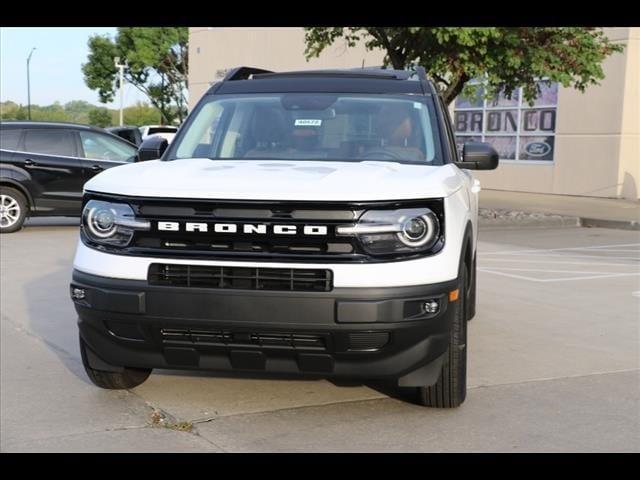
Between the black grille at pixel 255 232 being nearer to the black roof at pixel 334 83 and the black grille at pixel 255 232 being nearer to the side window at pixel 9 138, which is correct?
the black roof at pixel 334 83

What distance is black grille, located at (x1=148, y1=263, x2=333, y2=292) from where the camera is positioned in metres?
3.99

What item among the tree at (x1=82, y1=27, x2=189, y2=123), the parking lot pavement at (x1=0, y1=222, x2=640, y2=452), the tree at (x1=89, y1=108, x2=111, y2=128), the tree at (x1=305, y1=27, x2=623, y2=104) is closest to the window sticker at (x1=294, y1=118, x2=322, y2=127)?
the parking lot pavement at (x1=0, y1=222, x2=640, y2=452)

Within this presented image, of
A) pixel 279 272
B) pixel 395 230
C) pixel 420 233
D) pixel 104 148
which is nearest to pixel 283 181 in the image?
pixel 279 272

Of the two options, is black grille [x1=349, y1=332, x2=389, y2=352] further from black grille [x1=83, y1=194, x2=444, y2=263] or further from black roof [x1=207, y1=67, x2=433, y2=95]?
black roof [x1=207, y1=67, x2=433, y2=95]

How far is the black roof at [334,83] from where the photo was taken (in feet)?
18.4

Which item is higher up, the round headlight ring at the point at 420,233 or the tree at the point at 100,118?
the round headlight ring at the point at 420,233

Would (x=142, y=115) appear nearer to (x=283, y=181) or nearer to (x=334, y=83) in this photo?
(x=334, y=83)

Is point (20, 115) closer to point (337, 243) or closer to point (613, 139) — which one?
point (613, 139)

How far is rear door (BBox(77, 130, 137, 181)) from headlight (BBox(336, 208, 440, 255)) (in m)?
10.5

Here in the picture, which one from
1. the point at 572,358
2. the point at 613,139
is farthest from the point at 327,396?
the point at 613,139

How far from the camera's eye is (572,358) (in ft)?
19.3

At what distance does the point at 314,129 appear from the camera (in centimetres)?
534

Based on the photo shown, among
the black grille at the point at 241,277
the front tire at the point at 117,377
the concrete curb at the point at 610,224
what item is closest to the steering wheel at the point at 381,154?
the black grille at the point at 241,277

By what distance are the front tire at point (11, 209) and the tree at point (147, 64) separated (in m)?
42.8
